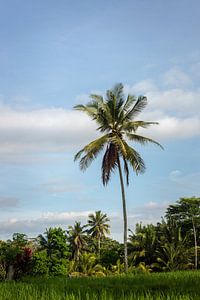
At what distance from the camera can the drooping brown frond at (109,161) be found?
26.4m

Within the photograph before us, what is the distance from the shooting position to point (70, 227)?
58.2 meters

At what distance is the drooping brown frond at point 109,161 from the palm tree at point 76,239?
31386mm

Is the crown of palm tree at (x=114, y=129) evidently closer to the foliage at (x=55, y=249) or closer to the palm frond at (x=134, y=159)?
the palm frond at (x=134, y=159)

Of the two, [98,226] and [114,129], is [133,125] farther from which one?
[98,226]

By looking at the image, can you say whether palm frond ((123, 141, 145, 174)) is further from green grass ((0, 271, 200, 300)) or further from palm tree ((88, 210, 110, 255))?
palm tree ((88, 210, 110, 255))

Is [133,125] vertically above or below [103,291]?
above

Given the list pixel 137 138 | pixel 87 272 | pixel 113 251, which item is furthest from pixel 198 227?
pixel 137 138

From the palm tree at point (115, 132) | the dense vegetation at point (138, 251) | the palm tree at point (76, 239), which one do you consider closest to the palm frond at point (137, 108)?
the palm tree at point (115, 132)

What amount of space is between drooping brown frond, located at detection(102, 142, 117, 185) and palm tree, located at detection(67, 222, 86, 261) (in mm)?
31386

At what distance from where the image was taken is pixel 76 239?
186ft

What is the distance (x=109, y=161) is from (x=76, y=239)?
31830 mm

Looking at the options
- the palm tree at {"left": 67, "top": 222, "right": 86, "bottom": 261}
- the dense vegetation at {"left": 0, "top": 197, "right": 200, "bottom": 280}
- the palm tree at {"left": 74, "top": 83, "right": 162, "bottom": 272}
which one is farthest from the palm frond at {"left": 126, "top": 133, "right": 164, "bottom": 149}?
the palm tree at {"left": 67, "top": 222, "right": 86, "bottom": 261}

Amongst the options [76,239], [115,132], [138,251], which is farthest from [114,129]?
[76,239]

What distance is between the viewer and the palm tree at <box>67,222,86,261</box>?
56.6 meters
